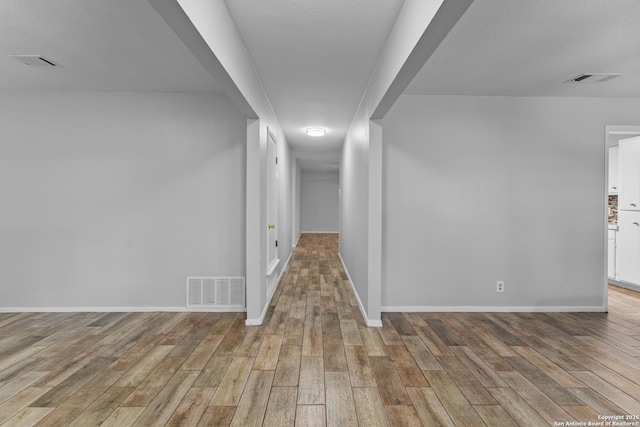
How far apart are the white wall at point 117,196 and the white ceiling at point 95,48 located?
0.28 m

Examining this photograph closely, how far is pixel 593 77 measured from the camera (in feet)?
10.9

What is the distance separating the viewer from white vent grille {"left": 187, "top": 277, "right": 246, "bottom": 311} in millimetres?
3957

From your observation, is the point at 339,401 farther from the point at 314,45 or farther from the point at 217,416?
the point at 314,45

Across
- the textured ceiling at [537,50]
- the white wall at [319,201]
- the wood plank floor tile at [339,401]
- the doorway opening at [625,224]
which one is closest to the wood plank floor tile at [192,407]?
the wood plank floor tile at [339,401]

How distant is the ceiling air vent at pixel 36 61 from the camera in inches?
115

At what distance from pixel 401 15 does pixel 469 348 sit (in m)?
2.58

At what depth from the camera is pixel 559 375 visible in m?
2.45

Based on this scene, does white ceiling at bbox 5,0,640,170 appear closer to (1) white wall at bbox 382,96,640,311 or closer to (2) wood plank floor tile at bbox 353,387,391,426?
(1) white wall at bbox 382,96,640,311

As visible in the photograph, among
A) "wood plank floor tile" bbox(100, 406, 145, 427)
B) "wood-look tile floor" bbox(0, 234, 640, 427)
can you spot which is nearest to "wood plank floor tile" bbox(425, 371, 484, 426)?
"wood-look tile floor" bbox(0, 234, 640, 427)

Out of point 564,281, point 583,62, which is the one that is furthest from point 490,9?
point 564,281

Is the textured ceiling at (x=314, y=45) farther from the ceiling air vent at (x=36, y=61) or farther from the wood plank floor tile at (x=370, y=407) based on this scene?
the wood plank floor tile at (x=370, y=407)

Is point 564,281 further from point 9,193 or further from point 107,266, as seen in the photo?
point 9,193

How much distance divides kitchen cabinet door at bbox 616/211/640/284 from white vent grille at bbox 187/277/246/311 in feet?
17.4

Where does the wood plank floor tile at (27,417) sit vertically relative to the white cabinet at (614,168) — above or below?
below
